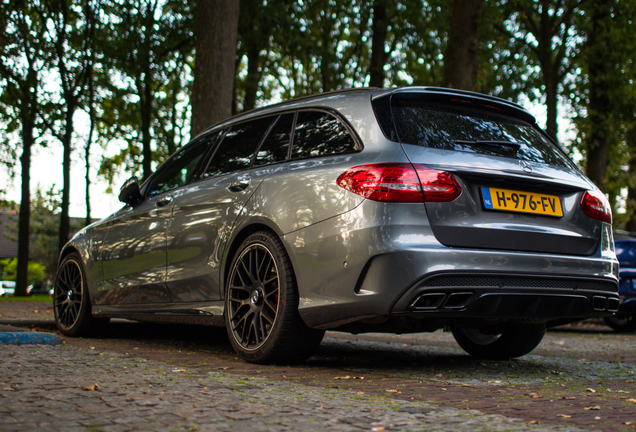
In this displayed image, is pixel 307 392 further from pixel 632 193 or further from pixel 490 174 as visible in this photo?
pixel 632 193

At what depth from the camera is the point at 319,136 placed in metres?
4.39

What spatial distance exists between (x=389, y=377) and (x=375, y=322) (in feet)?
1.37

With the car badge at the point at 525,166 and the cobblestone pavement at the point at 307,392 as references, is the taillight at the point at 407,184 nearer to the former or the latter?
the car badge at the point at 525,166

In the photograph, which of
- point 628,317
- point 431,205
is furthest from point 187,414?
point 628,317

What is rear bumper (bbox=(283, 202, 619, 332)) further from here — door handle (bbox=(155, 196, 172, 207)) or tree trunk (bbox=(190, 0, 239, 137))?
tree trunk (bbox=(190, 0, 239, 137))

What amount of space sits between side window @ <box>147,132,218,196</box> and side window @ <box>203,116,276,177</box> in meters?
0.27

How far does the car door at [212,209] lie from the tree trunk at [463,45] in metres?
7.58

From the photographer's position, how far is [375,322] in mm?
3852

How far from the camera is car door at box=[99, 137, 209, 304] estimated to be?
5379 millimetres

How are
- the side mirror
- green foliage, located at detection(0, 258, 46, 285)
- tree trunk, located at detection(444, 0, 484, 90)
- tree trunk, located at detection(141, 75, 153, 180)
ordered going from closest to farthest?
the side mirror, tree trunk, located at detection(444, 0, 484, 90), tree trunk, located at detection(141, 75, 153, 180), green foliage, located at detection(0, 258, 46, 285)

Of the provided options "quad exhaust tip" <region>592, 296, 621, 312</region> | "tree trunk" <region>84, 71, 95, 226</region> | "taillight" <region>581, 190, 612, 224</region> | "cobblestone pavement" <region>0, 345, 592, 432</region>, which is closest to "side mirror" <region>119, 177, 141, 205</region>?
"cobblestone pavement" <region>0, 345, 592, 432</region>

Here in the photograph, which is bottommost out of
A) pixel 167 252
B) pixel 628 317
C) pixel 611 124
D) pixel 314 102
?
pixel 628 317

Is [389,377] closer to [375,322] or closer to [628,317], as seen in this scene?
[375,322]

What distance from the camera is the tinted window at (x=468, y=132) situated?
3963mm
